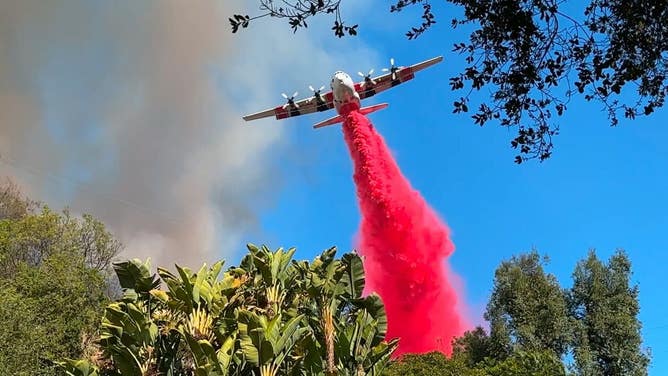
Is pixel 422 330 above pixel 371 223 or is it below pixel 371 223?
below

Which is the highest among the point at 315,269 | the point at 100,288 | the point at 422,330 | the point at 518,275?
the point at 422,330

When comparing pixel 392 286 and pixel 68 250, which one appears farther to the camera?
pixel 392 286

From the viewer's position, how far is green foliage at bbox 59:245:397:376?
40.7 ft

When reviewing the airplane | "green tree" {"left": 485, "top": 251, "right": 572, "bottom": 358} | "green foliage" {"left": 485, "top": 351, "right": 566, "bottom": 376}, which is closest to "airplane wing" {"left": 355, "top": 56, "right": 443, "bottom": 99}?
the airplane

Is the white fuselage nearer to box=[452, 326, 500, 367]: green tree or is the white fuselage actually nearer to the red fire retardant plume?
the red fire retardant plume

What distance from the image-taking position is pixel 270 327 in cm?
1207

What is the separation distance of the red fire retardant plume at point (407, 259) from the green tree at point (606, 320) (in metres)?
20.7

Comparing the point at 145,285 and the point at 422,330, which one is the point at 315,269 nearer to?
the point at 145,285

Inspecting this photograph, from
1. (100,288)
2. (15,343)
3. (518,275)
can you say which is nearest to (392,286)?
(518,275)

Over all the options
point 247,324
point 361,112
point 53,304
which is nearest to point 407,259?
point 361,112

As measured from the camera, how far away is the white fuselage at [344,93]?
130 feet

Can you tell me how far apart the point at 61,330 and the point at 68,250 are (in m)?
5.78

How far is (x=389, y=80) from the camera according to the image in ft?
142

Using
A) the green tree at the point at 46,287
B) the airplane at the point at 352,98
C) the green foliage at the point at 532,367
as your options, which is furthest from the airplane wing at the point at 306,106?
the green foliage at the point at 532,367
